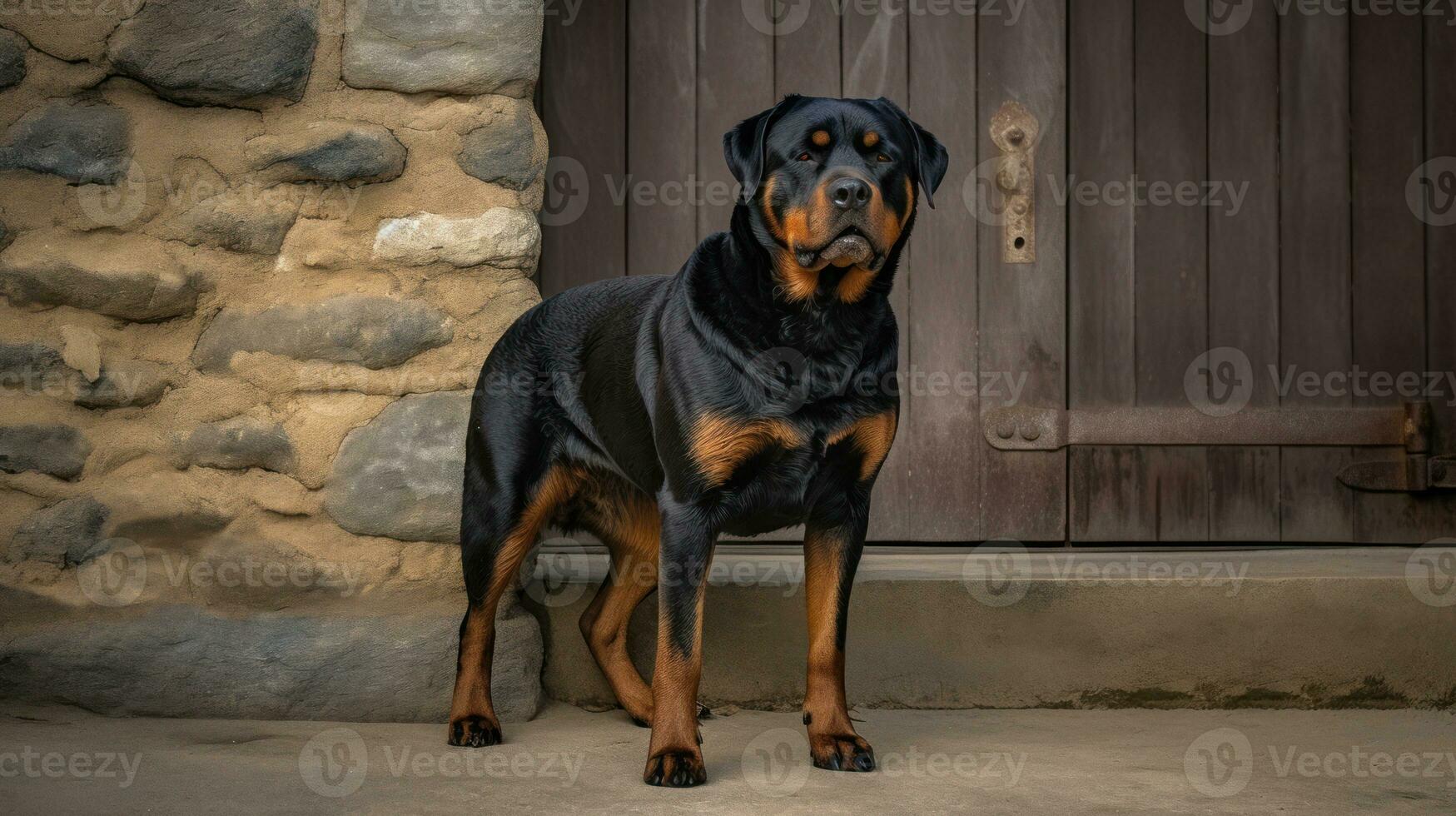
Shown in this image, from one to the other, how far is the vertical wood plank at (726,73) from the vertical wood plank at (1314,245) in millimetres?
1552

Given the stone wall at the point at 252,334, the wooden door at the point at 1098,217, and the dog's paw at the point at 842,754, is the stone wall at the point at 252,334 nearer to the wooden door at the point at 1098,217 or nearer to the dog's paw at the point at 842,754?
the wooden door at the point at 1098,217

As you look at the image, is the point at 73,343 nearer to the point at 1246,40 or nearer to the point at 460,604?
the point at 460,604

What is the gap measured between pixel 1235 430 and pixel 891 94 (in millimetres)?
1425

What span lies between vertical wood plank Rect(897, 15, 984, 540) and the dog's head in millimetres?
1107

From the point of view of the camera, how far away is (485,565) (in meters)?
2.92

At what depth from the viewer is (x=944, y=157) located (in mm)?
2777

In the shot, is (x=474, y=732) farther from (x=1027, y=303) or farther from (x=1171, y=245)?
(x=1171, y=245)

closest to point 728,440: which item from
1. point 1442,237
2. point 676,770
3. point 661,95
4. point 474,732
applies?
point 676,770

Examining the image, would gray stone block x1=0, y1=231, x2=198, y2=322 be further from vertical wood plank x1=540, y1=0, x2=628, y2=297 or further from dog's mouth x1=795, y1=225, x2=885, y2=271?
dog's mouth x1=795, y1=225, x2=885, y2=271

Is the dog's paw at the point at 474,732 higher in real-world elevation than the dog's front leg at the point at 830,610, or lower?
lower

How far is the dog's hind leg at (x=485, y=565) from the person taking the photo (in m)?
2.91

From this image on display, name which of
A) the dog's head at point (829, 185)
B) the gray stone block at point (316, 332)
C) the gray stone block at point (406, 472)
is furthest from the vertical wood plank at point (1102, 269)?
the gray stone block at point (316, 332)

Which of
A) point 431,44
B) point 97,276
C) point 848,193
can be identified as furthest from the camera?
point 431,44

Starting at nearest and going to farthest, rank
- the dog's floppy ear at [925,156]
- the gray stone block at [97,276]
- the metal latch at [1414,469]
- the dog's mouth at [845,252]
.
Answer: the dog's mouth at [845,252]
the dog's floppy ear at [925,156]
the gray stone block at [97,276]
the metal latch at [1414,469]
